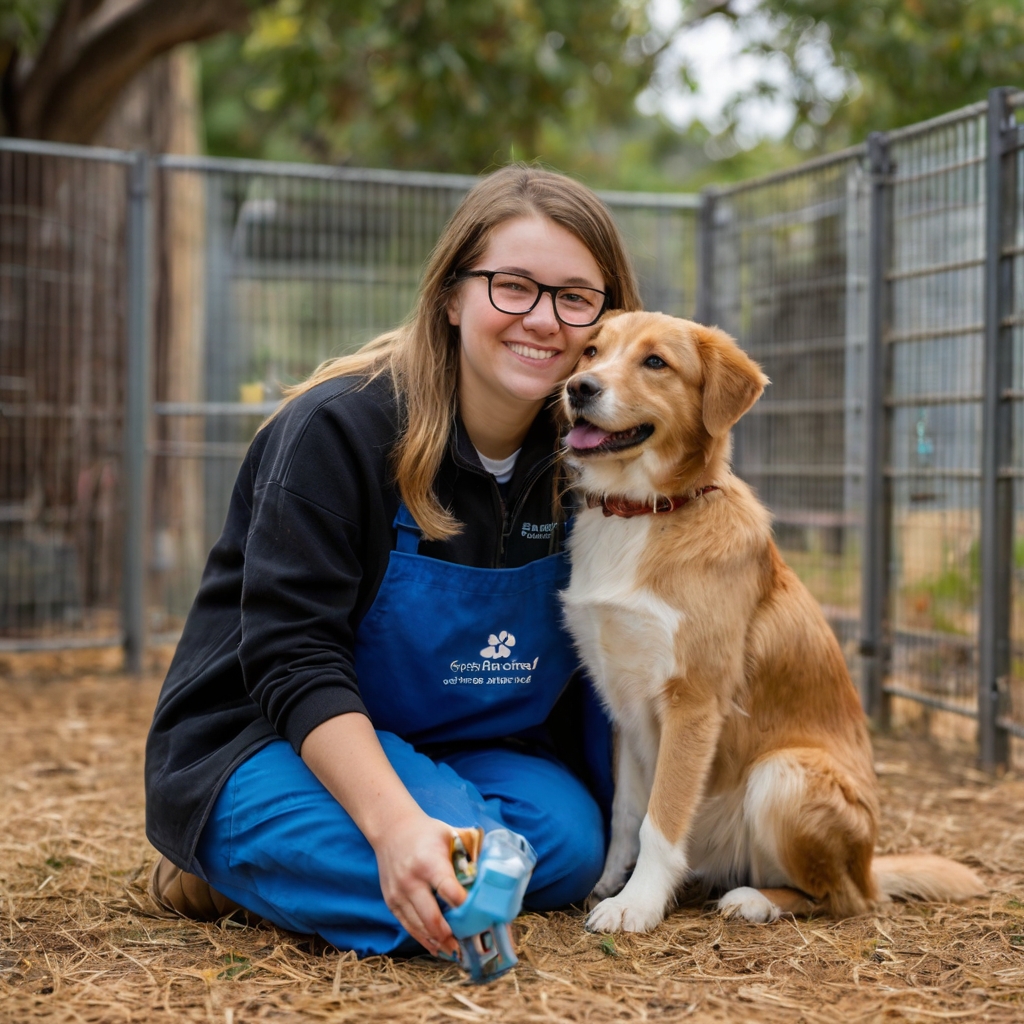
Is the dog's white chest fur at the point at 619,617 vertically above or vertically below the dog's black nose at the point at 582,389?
below

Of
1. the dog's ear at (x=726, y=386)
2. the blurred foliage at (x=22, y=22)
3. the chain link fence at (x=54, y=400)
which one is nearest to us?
the dog's ear at (x=726, y=386)

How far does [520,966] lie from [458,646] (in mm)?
774

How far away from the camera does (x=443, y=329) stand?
3.01 metres

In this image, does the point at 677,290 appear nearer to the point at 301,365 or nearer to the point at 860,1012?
the point at 301,365

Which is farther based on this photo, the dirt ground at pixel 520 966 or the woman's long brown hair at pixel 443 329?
the woman's long brown hair at pixel 443 329

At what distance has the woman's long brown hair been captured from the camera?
2.79 m

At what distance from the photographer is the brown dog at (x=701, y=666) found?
2.83 m

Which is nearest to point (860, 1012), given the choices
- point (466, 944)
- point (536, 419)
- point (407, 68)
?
point (466, 944)

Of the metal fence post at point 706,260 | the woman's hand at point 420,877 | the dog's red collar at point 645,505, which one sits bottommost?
the woman's hand at point 420,877

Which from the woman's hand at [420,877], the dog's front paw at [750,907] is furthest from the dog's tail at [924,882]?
the woman's hand at [420,877]

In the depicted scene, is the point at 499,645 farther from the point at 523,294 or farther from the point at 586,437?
the point at 523,294

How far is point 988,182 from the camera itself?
4641 mm

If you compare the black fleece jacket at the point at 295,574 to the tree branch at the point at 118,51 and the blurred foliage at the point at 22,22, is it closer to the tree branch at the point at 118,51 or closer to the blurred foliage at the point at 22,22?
the blurred foliage at the point at 22,22

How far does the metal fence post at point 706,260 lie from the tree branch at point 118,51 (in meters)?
3.15
